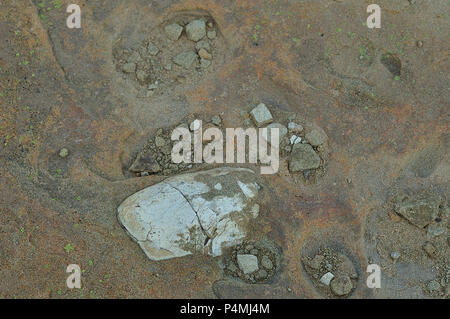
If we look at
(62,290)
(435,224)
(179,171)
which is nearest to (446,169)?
(435,224)

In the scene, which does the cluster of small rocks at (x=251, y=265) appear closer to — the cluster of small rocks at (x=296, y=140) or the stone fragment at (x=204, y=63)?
the cluster of small rocks at (x=296, y=140)

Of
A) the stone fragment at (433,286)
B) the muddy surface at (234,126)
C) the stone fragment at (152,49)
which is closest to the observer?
the muddy surface at (234,126)

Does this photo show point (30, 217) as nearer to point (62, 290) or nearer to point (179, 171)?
point (62, 290)

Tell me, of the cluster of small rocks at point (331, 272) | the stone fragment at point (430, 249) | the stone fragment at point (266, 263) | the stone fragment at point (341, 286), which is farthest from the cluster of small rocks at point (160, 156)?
the stone fragment at point (430, 249)

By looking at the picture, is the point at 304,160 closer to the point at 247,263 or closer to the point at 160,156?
the point at 247,263

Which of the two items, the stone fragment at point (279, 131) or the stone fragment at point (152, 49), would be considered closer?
the stone fragment at point (279, 131)

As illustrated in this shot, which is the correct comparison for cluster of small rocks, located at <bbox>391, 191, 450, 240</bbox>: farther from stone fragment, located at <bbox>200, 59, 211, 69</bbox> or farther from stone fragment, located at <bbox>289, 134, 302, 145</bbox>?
stone fragment, located at <bbox>200, 59, 211, 69</bbox>
